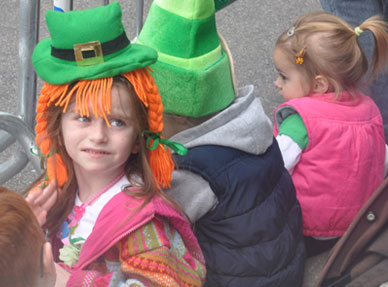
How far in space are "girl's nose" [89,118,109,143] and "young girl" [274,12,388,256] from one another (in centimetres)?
96

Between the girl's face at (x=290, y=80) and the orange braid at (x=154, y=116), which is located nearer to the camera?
the orange braid at (x=154, y=116)

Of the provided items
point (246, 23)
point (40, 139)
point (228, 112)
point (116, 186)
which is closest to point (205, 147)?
point (228, 112)

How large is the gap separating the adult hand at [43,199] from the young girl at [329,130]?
3.20 feet

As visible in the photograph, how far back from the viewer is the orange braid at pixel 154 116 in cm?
191

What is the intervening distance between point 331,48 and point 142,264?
4.42 feet

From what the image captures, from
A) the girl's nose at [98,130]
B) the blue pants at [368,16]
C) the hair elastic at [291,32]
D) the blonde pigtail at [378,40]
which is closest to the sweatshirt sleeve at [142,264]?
the girl's nose at [98,130]

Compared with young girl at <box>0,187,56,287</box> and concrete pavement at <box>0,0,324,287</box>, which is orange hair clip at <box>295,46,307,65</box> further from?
young girl at <box>0,187,56,287</box>

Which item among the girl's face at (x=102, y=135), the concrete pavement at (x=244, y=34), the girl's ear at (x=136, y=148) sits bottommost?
the concrete pavement at (x=244, y=34)

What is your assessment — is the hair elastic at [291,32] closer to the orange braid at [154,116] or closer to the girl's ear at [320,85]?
the girl's ear at [320,85]

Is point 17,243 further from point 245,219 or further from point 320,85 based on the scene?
point 320,85

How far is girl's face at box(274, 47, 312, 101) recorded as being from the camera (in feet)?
9.60

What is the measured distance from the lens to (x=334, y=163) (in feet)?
8.80

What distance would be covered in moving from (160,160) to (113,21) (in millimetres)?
434

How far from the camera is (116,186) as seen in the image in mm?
2092
